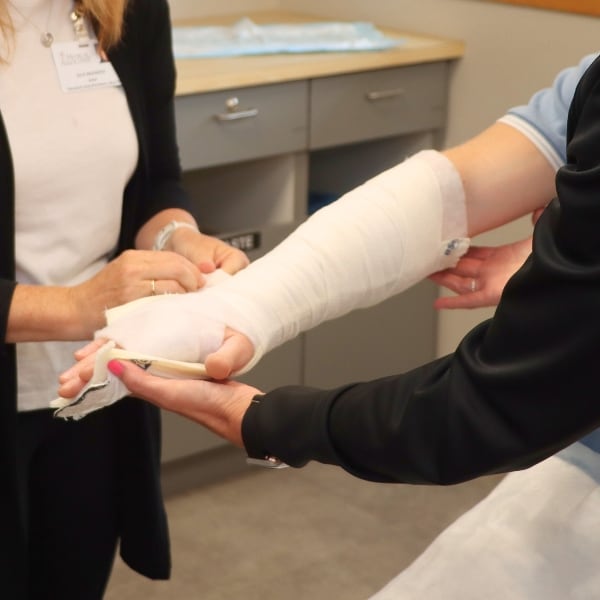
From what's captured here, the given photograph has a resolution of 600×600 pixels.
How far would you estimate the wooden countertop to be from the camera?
2.50 metres

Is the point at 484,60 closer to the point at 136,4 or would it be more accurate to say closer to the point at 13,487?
the point at 136,4

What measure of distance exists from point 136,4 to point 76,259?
1.19 feet

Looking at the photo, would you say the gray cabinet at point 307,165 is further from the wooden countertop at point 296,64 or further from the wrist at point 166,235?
the wrist at point 166,235

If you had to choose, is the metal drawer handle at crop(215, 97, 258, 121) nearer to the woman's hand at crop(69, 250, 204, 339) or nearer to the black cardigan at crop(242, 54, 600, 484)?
the woman's hand at crop(69, 250, 204, 339)

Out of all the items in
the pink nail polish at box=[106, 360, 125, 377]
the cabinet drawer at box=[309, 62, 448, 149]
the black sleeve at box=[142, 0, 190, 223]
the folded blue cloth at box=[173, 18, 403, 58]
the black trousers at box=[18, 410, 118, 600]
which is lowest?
the black trousers at box=[18, 410, 118, 600]

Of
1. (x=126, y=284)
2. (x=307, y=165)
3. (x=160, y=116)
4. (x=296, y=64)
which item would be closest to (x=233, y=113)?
(x=296, y=64)

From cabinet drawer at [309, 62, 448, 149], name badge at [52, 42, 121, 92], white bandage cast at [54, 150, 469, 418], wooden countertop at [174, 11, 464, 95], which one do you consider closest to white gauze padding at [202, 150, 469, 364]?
white bandage cast at [54, 150, 469, 418]

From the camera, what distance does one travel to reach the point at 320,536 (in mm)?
2705

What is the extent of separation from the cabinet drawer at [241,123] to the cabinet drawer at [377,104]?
2.1 inches

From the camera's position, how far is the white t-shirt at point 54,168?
4.92ft

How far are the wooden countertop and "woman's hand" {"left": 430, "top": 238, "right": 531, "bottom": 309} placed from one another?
1090mm

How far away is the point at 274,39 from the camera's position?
110 inches

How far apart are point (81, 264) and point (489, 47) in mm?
1547

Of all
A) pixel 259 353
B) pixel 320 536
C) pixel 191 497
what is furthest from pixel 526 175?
pixel 191 497
